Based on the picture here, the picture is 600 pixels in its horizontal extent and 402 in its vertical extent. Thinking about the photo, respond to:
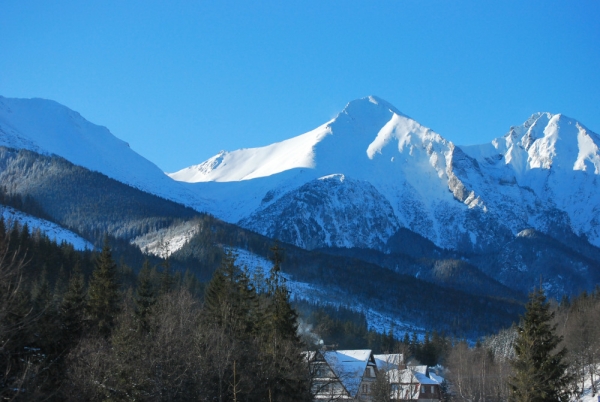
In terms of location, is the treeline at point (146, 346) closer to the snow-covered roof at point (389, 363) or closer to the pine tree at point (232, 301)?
the pine tree at point (232, 301)

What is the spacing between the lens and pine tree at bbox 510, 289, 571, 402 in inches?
1709

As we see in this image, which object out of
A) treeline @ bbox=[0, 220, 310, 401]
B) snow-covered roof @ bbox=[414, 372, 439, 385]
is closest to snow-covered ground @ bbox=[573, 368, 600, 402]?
snow-covered roof @ bbox=[414, 372, 439, 385]

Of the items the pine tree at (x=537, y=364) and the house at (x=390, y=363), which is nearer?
the pine tree at (x=537, y=364)

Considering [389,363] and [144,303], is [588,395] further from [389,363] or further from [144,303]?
[144,303]

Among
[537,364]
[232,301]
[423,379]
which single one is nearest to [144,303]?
[232,301]

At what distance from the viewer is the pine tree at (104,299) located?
183 feet

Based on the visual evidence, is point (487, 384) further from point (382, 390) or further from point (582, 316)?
point (382, 390)

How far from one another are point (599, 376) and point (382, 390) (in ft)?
101

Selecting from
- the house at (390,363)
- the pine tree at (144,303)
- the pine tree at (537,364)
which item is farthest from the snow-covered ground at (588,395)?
the pine tree at (144,303)

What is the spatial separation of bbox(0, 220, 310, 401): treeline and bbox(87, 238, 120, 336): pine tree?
0.28 feet

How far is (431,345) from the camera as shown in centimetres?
15138

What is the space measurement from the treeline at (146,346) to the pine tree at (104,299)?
0.09 metres

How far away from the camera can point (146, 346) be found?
1660 inches

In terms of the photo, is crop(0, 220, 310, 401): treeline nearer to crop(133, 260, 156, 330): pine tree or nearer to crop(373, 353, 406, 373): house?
crop(133, 260, 156, 330): pine tree
